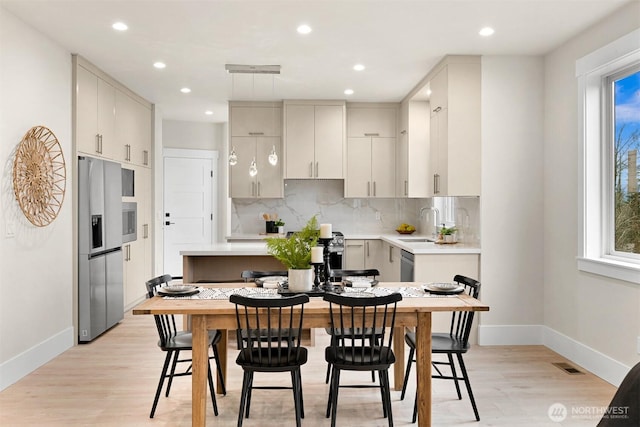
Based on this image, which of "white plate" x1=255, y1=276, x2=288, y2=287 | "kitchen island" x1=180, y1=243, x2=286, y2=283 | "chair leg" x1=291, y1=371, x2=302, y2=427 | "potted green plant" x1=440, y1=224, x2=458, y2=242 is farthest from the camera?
"potted green plant" x1=440, y1=224, x2=458, y2=242

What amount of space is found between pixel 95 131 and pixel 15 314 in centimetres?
198

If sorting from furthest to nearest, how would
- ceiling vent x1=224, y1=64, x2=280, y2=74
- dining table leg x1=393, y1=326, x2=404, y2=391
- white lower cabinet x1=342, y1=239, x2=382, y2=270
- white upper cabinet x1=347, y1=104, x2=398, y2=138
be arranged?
white upper cabinet x1=347, y1=104, x2=398, y2=138 < white lower cabinet x1=342, y1=239, x2=382, y2=270 < ceiling vent x1=224, y1=64, x2=280, y2=74 < dining table leg x1=393, y1=326, x2=404, y2=391

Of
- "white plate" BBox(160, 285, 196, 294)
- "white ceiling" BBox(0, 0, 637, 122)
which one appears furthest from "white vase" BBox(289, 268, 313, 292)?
"white ceiling" BBox(0, 0, 637, 122)

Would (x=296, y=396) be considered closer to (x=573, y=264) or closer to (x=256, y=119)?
(x=573, y=264)

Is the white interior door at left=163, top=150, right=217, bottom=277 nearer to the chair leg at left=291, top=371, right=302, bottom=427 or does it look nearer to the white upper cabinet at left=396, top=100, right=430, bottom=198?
the white upper cabinet at left=396, top=100, right=430, bottom=198

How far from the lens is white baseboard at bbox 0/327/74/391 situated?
3471 mm

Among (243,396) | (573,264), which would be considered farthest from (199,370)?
(573,264)

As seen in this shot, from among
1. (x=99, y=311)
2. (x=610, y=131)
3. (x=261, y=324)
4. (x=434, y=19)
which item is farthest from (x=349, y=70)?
(x=99, y=311)

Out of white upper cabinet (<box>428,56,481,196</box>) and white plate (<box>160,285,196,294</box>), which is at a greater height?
white upper cabinet (<box>428,56,481,196</box>)

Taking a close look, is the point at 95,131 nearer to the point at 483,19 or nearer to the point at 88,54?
the point at 88,54

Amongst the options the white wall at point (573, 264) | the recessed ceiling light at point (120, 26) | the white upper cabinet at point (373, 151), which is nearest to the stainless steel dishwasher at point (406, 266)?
the white wall at point (573, 264)

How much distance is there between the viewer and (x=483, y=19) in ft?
11.8

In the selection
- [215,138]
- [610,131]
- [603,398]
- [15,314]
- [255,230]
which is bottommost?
[603,398]

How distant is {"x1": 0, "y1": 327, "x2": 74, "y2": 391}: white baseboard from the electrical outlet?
88cm
